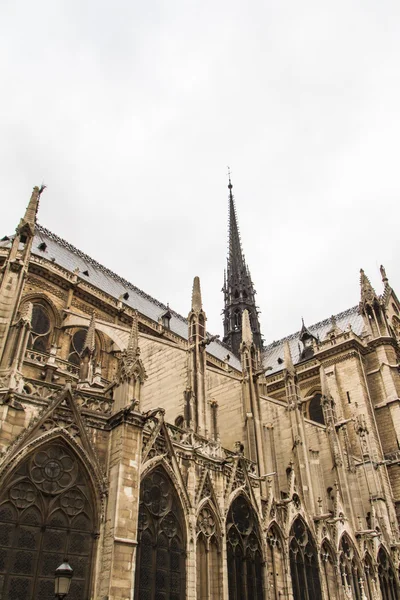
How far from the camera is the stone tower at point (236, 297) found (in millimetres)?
46656

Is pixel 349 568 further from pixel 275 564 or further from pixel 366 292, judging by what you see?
pixel 366 292

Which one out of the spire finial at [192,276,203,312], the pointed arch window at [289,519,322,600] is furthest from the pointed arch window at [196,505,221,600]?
the spire finial at [192,276,203,312]

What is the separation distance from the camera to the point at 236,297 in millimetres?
49281

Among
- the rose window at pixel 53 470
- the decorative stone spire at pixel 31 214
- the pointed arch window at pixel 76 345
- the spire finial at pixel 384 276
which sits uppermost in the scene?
the spire finial at pixel 384 276

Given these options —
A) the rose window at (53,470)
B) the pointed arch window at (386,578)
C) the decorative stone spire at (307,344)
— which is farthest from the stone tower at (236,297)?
the rose window at (53,470)

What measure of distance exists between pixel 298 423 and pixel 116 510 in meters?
10.7

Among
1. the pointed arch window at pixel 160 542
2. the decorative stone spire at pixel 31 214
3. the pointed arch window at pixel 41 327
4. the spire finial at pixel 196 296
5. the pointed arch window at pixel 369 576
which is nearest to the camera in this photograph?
the pointed arch window at pixel 160 542

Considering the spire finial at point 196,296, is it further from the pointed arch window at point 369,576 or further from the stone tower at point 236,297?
the stone tower at point 236,297

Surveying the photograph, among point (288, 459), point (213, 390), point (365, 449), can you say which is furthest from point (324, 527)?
point (365, 449)

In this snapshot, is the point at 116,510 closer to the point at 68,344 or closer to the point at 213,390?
the point at 213,390

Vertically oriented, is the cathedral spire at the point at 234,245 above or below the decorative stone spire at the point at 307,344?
above

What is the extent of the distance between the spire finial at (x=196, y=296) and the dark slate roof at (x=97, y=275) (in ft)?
33.7

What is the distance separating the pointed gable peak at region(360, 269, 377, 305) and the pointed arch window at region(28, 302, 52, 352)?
2051 centimetres

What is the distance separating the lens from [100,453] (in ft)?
39.2
